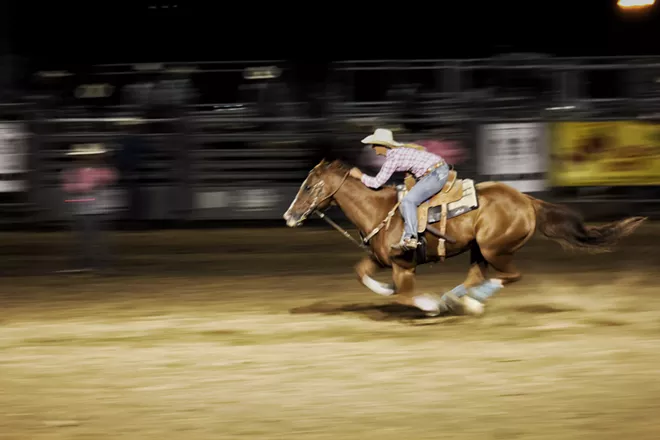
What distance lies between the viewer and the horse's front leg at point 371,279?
30.2ft

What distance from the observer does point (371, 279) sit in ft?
30.5

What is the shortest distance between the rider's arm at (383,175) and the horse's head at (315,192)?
26cm

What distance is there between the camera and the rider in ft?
29.5

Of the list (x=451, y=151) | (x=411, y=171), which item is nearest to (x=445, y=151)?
(x=451, y=151)

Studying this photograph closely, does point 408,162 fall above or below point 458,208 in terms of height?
above

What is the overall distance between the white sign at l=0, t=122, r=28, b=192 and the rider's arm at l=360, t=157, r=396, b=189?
8.75 metres

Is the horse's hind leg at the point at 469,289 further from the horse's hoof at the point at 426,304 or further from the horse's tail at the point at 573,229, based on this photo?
the horse's tail at the point at 573,229

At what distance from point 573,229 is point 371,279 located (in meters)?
1.77

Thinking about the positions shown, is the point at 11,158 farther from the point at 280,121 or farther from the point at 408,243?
the point at 408,243

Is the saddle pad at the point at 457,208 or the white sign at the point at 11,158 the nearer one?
the saddle pad at the point at 457,208

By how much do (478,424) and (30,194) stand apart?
1195 cm

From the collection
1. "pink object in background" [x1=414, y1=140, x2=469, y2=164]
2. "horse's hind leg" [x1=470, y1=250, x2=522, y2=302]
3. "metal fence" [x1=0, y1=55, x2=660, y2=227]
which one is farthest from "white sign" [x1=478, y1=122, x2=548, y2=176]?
"horse's hind leg" [x1=470, y1=250, x2=522, y2=302]

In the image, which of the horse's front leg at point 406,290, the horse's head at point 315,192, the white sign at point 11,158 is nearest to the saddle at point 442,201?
the horse's front leg at point 406,290

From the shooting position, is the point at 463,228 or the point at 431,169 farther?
the point at 463,228
